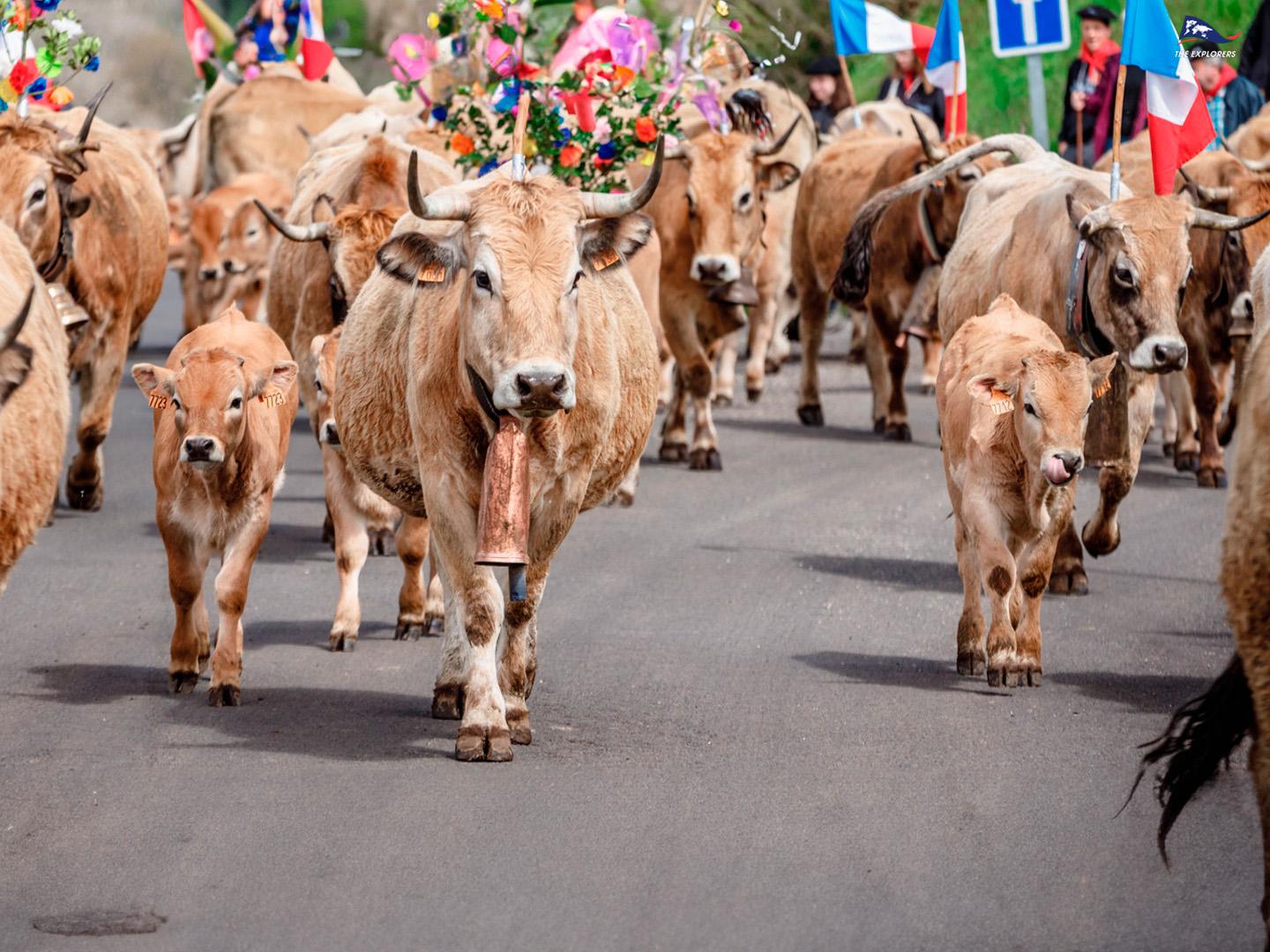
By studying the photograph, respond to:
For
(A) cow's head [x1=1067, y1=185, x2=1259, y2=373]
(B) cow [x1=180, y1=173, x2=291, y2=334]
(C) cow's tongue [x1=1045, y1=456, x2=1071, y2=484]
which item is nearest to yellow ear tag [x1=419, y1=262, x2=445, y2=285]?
(C) cow's tongue [x1=1045, y1=456, x2=1071, y2=484]

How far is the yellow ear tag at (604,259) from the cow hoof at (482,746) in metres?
1.70

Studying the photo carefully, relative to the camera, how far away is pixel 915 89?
2183 cm

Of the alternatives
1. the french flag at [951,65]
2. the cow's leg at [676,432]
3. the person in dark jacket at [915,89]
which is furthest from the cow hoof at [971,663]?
the person in dark jacket at [915,89]

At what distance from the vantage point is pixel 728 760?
25.6 feet

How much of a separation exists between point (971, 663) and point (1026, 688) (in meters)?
0.31

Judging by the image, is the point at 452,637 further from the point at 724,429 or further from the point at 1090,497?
the point at 724,429

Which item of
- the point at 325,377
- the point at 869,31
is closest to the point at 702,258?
the point at 325,377

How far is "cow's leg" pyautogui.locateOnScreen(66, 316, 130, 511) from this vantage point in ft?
43.4

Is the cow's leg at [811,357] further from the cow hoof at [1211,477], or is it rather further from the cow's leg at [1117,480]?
the cow's leg at [1117,480]

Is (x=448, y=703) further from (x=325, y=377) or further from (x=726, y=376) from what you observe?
(x=726, y=376)

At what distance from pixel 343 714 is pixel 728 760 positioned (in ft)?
5.19

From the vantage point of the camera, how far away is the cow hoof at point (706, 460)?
49.9ft

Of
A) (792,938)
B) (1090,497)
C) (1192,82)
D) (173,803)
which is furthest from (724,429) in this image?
(792,938)

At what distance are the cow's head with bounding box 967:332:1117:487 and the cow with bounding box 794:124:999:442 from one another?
552 centimetres
